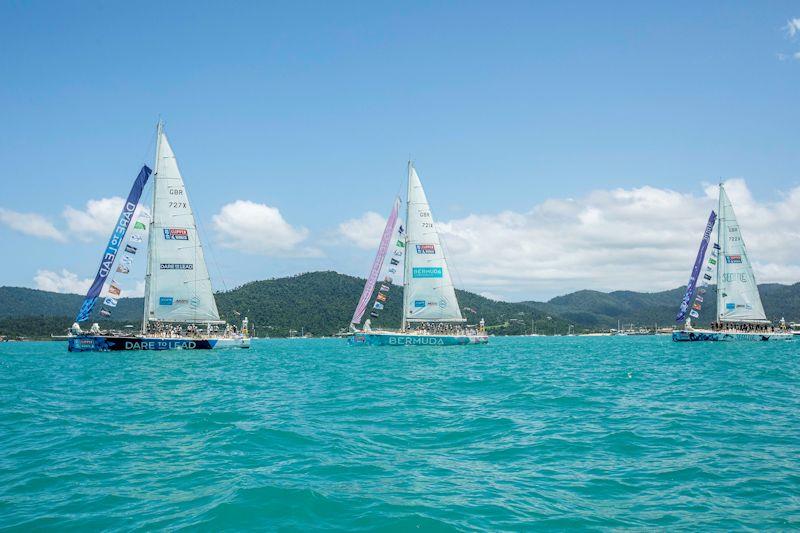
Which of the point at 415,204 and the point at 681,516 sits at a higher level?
the point at 415,204

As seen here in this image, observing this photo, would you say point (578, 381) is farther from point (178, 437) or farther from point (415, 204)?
point (415, 204)

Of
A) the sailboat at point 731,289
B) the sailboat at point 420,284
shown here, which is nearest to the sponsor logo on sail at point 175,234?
the sailboat at point 420,284

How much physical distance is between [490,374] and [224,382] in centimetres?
1467

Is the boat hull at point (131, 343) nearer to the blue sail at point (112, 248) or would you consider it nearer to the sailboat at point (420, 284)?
the blue sail at point (112, 248)

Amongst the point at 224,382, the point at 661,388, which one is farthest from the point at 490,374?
the point at 224,382

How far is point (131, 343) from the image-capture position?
58.6 m

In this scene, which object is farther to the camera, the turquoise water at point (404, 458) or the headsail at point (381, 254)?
the headsail at point (381, 254)

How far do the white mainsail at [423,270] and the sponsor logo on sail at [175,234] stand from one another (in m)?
25.0

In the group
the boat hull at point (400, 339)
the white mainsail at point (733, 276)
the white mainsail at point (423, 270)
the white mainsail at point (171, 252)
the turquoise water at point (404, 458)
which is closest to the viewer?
the turquoise water at point (404, 458)

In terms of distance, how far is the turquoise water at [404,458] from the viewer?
9.74 meters

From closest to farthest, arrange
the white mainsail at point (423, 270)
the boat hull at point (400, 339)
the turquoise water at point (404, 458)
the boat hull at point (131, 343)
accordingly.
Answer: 1. the turquoise water at point (404, 458)
2. the boat hull at point (131, 343)
3. the white mainsail at point (423, 270)
4. the boat hull at point (400, 339)

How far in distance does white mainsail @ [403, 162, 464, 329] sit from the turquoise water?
148 feet

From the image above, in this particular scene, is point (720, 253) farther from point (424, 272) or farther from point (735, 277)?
point (424, 272)

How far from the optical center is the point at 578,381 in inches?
1189
